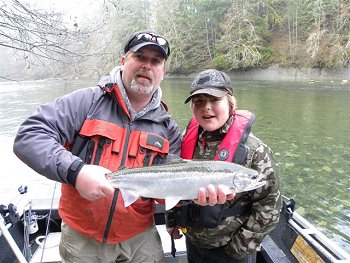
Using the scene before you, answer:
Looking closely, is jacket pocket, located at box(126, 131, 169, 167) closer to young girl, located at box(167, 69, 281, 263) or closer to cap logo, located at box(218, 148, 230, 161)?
young girl, located at box(167, 69, 281, 263)

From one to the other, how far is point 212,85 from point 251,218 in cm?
112

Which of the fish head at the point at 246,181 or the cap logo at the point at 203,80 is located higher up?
the cap logo at the point at 203,80

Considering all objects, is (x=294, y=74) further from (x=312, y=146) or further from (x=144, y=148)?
(x=144, y=148)

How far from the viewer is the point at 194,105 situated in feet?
9.83

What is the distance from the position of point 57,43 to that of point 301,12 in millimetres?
51817

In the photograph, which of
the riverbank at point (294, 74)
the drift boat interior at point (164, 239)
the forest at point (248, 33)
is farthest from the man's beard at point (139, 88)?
the riverbank at point (294, 74)

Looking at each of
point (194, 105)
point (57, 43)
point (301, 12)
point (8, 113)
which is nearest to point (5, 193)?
point (57, 43)

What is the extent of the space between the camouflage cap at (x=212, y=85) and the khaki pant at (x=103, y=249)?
4.20 feet

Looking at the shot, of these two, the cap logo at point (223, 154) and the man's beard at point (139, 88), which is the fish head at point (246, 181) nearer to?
the cap logo at point (223, 154)

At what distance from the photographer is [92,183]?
2229 mm

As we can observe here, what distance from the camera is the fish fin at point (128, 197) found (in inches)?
103

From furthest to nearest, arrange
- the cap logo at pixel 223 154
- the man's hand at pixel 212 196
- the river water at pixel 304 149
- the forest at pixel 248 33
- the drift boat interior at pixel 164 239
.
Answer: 1. the forest at pixel 248 33
2. the river water at pixel 304 149
3. the drift boat interior at pixel 164 239
4. the cap logo at pixel 223 154
5. the man's hand at pixel 212 196

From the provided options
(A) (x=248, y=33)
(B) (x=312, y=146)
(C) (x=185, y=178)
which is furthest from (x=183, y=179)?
(A) (x=248, y=33)

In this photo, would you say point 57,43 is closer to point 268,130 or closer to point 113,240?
point 113,240
